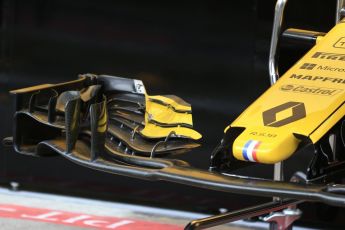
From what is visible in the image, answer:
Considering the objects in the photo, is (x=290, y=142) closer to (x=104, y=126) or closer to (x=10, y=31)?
(x=104, y=126)

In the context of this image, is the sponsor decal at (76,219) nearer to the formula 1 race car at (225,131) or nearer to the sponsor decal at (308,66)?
the formula 1 race car at (225,131)

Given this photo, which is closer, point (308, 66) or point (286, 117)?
point (286, 117)

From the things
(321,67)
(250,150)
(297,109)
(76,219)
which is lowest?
(76,219)

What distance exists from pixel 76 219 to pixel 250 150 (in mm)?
2338

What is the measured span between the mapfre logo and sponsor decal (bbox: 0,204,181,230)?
6.29ft

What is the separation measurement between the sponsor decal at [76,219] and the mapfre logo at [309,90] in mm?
1916

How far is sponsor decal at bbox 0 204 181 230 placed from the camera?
4.16 metres

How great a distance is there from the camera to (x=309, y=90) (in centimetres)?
238

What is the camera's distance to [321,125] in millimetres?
2188

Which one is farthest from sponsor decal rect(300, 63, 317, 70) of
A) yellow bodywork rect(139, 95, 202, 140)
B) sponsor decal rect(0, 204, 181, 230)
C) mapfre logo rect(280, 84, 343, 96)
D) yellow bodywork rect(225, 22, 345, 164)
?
sponsor decal rect(0, 204, 181, 230)

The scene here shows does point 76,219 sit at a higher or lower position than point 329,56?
lower

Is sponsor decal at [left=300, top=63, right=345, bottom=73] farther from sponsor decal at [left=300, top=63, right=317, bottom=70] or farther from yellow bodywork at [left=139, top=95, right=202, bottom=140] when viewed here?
yellow bodywork at [left=139, top=95, right=202, bottom=140]

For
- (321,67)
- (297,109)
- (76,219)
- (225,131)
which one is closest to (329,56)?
(321,67)

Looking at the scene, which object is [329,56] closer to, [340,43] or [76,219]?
[340,43]
